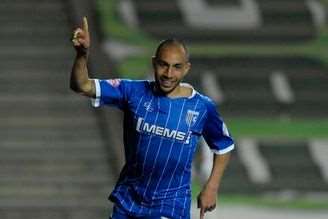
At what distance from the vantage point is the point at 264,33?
17188mm

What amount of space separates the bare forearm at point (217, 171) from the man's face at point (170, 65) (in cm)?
69

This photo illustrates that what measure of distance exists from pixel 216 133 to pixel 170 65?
70cm

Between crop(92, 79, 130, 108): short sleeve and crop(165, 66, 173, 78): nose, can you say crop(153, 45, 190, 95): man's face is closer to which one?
crop(165, 66, 173, 78): nose

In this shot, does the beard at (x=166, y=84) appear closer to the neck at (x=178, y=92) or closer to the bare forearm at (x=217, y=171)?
the neck at (x=178, y=92)

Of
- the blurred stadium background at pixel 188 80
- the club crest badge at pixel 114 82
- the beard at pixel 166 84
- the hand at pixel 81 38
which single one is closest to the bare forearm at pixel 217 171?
the beard at pixel 166 84

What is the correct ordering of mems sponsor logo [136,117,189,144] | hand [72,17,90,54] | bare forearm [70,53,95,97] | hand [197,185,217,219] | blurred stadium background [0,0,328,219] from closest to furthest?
1. hand [72,17,90,54]
2. bare forearm [70,53,95,97]
3. mems sponsor logo [136,117,189,144]
4. hand [197,185,217,219]
5. blurred stadium background [0,0,328,219]

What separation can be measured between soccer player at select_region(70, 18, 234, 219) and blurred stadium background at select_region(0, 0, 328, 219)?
17.8 feet

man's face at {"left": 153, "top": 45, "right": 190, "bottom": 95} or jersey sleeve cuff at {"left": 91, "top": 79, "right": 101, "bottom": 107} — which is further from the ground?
man's face at {"left": 153, "top": 45, "right": 190, "bottom": 95}

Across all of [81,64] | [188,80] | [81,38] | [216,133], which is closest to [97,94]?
[81,64]

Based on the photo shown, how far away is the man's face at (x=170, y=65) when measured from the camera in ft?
22.2

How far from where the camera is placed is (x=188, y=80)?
15641 millimetres

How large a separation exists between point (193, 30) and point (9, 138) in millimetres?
3761

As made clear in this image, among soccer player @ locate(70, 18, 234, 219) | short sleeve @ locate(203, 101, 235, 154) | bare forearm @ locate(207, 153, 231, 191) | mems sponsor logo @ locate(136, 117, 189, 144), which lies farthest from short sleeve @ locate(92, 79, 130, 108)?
bare forearm @ locate(207, 153, 231, 191)

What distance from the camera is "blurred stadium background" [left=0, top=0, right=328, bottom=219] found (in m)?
13.4
